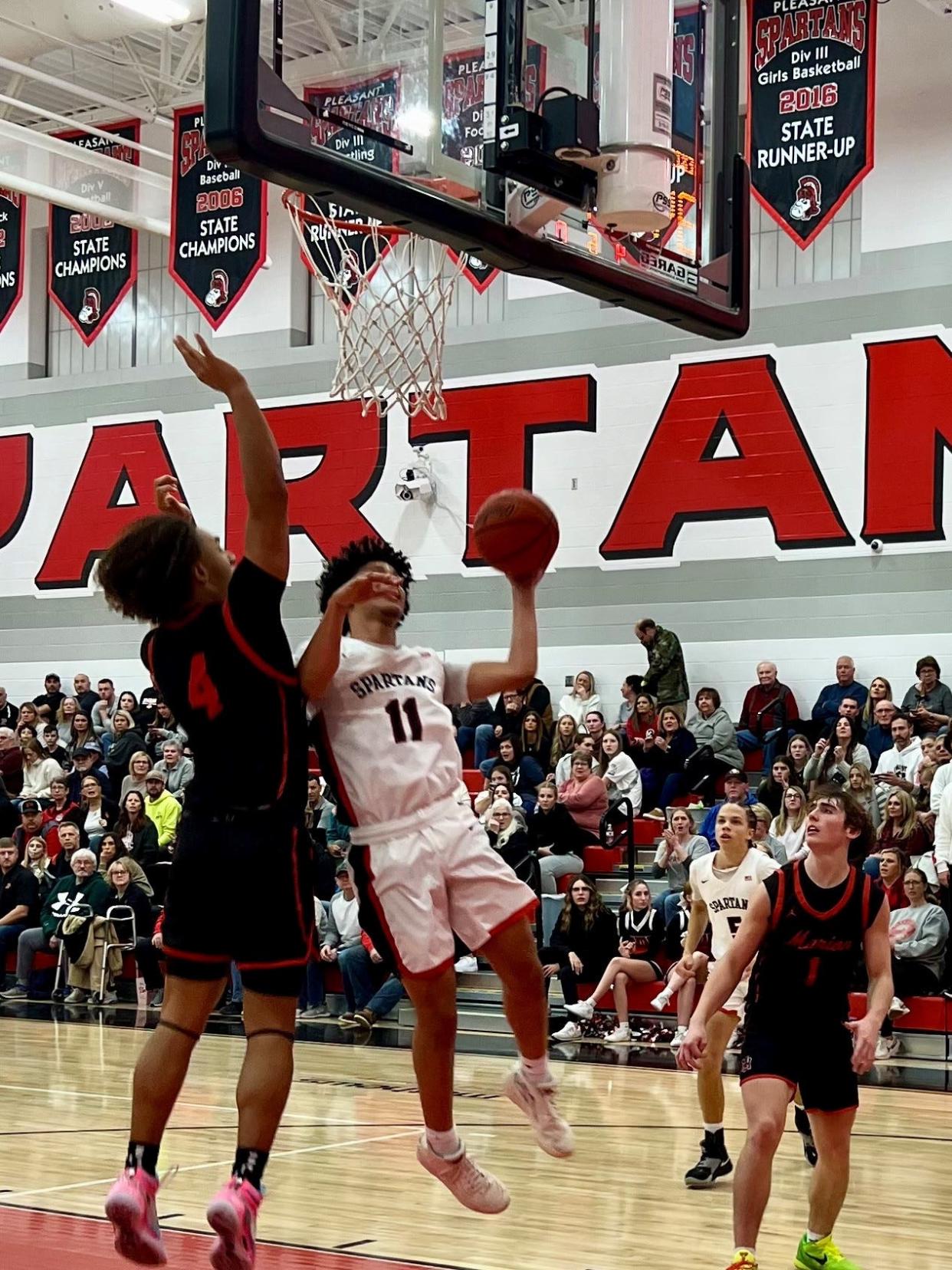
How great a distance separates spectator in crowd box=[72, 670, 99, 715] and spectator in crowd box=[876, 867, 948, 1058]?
395 inches

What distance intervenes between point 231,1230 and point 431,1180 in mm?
3927

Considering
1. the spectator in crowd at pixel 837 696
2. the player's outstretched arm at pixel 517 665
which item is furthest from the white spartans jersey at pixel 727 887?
the spectator in crowd at pixel 837 696

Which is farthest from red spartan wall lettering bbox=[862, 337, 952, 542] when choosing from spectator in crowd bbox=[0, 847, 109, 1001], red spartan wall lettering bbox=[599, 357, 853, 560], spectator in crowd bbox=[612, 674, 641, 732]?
spectator in crowd bbox=[0, 847, 109, 1001]

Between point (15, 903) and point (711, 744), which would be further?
point (15, 903)

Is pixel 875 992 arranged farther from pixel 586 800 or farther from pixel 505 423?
pixel 505 423

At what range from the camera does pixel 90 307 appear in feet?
60.5

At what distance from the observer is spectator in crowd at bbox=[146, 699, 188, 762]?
55.8 ft

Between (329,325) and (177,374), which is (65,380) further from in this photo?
(329,325)

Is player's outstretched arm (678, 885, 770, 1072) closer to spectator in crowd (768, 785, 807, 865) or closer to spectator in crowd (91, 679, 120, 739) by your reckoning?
spectator in crowd (768, 785, 807, 865)

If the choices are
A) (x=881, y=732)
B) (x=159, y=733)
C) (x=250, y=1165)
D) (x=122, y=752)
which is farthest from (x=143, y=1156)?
(x=159, y=733)

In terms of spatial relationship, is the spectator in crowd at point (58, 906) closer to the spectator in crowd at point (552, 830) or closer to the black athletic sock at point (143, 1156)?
the spectator in crowd at point (552, 830)

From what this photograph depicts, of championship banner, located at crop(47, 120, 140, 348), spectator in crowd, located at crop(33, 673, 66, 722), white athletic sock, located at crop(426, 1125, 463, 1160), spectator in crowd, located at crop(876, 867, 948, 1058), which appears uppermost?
championship banner, located at crop(47, 120, 140, 348)

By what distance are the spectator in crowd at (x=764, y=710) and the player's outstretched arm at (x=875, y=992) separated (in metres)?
9.18

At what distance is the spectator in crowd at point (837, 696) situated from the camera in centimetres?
1443
